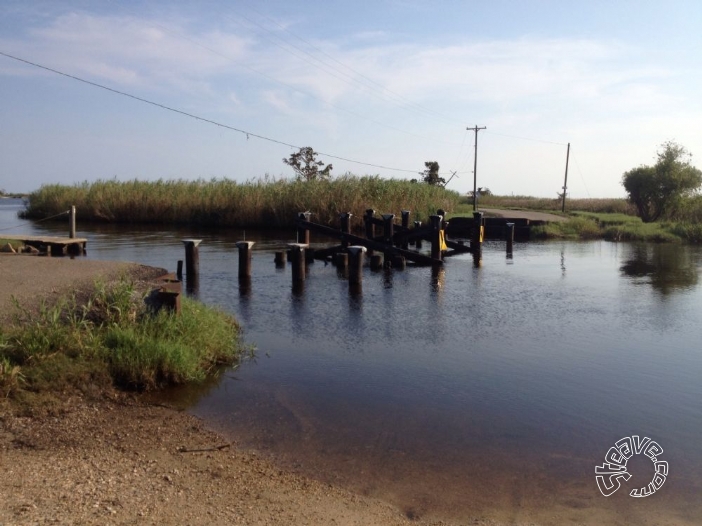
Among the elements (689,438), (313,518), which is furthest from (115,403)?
(689,438)

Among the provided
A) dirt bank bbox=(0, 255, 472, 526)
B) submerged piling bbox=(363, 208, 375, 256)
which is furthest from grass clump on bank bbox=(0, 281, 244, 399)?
submerged piling bbox=(363, 208, 375, 256)

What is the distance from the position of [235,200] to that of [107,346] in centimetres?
2987

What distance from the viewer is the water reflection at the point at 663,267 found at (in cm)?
1728

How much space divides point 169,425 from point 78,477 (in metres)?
1.51

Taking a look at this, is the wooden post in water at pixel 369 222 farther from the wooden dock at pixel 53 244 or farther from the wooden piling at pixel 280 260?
the wooden dock at pixel 53 244

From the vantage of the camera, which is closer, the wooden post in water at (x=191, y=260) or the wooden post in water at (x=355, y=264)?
the wooden post in water at (x=355, y=264)

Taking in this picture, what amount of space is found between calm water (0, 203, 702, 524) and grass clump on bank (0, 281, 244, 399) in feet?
1.59

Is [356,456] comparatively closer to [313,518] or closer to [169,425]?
[313,518]

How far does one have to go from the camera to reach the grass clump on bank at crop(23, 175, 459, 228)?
105 feet

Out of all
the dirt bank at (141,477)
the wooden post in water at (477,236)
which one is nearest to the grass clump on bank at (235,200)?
the wooden post in water at (477,236)

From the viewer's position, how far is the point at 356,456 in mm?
5996

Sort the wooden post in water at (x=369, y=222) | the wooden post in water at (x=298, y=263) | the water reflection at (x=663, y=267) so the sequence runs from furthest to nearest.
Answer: the wooden post in water at (x=369, y=222) → the water reflection at (x=663, y=267) → the wooden post in water at (x=298, y=263)

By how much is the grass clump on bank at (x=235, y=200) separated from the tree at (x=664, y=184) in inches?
501

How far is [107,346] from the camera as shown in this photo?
751cm
